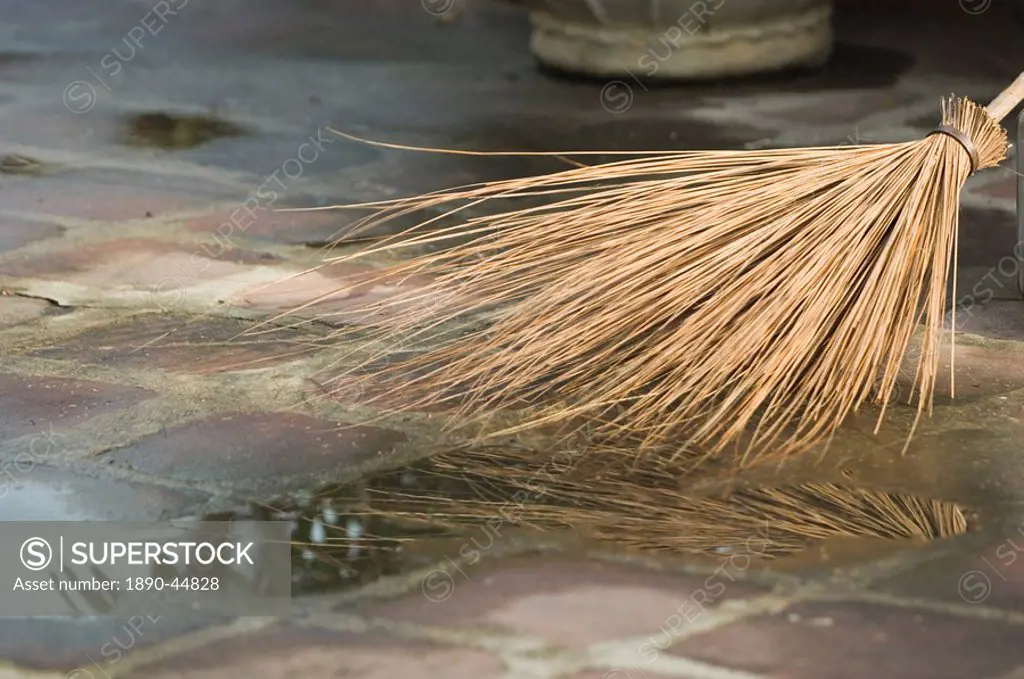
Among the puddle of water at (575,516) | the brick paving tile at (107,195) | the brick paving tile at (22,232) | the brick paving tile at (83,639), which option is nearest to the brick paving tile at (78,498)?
the puddle of water at (575,516)

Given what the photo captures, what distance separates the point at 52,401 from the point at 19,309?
438 mm

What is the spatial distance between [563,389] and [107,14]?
3.96 m

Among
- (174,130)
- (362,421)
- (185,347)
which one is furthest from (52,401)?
(174,130)

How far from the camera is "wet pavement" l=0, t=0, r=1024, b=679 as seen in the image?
1352 millimetres

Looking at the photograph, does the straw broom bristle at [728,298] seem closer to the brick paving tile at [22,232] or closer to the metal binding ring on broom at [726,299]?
the metal binding ring on broom at [726,299]

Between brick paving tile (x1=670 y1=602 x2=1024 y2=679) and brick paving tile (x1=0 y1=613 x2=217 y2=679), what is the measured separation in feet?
1.52

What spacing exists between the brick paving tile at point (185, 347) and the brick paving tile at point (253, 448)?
212mm

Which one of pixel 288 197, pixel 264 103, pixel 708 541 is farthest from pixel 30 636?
pixel 264 103

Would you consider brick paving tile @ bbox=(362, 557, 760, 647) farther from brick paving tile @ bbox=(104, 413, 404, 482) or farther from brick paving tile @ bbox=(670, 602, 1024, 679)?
brick paving tile @ bbox=(104, 413, 404, 482)

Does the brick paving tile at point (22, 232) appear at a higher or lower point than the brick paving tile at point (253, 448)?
higher

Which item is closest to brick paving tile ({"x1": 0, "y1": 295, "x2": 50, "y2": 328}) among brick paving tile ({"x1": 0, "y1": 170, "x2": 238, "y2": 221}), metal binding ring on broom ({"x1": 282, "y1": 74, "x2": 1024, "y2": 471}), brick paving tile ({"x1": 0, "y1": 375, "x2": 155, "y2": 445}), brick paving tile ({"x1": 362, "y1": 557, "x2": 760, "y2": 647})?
brick paving tile ({"x1": 0, "y1": 375, "x2": 155, "y2": 445})

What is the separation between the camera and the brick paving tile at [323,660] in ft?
4.27

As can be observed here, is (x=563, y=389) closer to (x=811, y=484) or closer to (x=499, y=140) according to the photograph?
(x=811, y=484)

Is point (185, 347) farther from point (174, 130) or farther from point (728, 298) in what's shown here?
point (174, 130)
